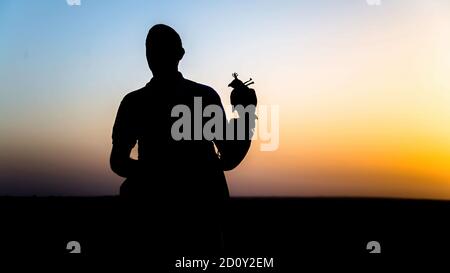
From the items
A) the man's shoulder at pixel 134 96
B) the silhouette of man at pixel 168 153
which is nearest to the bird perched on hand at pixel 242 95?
the silhouette of man at pixel 168 153

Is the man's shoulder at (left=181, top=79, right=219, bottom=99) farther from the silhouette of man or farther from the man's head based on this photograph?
the man's head

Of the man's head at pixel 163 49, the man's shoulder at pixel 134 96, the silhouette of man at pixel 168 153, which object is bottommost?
the silhouette of man at pixel 168 153

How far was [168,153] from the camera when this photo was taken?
3.06 meters

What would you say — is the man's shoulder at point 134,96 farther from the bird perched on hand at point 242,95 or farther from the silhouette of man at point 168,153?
the bird perched on hand at point 242,95

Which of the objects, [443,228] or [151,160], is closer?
[151,160]

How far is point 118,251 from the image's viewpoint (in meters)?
3.12

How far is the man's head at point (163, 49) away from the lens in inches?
124

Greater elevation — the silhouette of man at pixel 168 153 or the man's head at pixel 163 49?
the man's head at pixel 163 49

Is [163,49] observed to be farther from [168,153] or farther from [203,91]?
[168,153]

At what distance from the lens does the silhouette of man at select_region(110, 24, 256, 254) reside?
3033mm

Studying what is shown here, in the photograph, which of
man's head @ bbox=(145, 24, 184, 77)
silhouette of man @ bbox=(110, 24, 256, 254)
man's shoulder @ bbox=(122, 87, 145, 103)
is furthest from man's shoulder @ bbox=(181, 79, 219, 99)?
man's shoulder @ bbox=(122, 87, 145, 103)
